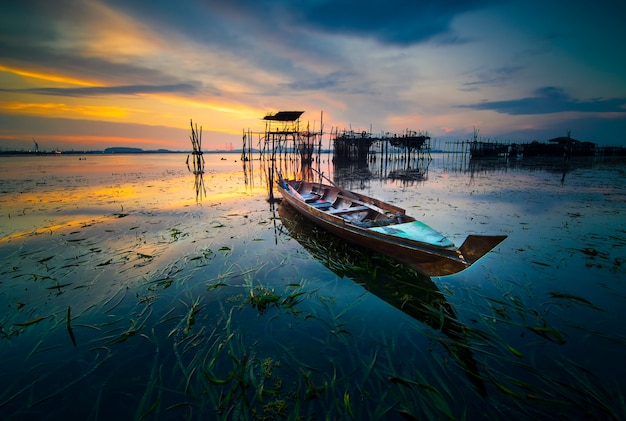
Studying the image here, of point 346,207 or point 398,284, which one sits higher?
point 346,207

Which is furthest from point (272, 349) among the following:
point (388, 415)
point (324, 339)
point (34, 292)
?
point (34, 292)

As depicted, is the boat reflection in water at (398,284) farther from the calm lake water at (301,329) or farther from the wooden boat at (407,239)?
the wooden boat at (407,239)

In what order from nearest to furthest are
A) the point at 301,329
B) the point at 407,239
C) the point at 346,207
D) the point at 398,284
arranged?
the point at 301,329 → the point at 407,239 → the point at 398,284 → the point at 346,207

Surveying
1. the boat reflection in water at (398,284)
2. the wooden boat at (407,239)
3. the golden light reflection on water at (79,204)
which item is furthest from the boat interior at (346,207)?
the golden light reflection on water at (79,204)

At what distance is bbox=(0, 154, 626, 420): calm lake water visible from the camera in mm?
2623

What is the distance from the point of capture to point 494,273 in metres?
5.16

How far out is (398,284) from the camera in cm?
495

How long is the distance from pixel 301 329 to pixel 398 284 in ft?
7.57

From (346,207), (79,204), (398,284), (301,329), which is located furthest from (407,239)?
(79,204)

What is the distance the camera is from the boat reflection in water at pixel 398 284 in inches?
131

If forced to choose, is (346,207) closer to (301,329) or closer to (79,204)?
(301,329)

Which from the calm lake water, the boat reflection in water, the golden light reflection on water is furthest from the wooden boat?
the golden light reflection on water

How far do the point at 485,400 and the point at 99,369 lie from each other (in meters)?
4.58

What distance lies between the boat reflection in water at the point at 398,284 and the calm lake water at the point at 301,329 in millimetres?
31
